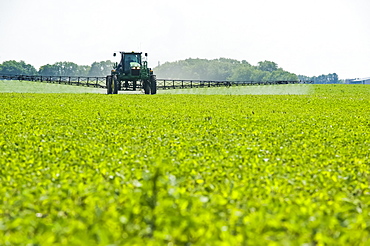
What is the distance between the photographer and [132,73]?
3825cm

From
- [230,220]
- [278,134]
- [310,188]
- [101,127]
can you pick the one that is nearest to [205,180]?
[310,188]

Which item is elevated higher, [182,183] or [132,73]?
[132,73]

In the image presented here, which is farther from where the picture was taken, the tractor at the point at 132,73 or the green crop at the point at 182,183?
the tractor at the point at 132,73

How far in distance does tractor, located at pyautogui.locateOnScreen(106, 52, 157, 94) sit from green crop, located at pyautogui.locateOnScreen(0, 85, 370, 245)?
24.3 metres

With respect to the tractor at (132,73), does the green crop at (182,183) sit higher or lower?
lower

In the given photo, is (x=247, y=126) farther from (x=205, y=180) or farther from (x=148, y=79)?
(x=148, y=79)

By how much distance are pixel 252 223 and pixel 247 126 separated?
10402 millimetres

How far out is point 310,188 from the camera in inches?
262

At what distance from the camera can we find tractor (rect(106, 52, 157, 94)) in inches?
1529

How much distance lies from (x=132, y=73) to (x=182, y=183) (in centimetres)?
3231

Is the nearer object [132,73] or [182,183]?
[182,183]

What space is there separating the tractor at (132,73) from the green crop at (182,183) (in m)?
24.3

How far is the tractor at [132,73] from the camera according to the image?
3884cm

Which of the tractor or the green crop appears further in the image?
the tractor
